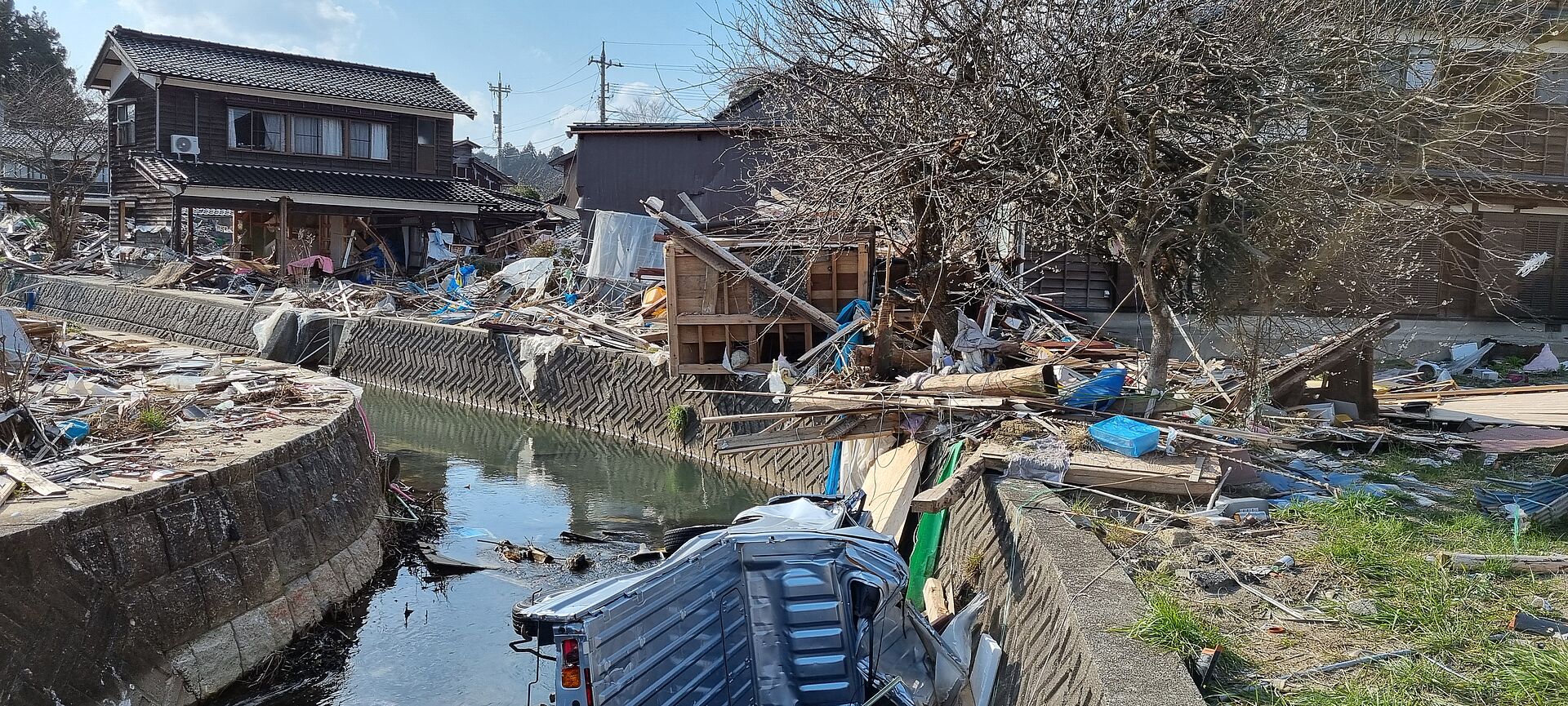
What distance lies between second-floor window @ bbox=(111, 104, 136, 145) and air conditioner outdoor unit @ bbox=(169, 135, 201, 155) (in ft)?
Result: 12.0

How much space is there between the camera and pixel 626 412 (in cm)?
1770

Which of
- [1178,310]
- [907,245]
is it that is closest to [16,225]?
[907,245]

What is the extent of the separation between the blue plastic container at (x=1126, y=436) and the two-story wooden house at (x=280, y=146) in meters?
25.6

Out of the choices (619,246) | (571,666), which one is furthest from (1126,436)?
(619,246)

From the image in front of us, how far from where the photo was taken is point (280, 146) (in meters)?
30.8

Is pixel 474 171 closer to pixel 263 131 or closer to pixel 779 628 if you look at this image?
pixel 263 131

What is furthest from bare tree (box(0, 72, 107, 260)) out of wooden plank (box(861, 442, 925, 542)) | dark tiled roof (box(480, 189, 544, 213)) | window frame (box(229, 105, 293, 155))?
wooden plank (box(861, 442, 925, 542))

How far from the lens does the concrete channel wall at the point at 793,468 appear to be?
5.18 metres

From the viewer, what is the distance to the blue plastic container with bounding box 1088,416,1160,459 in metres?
8.27

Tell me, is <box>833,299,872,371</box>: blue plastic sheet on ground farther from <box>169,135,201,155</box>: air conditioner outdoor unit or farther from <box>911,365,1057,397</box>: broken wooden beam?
<box>169,135,201,155</box>: air conditioner outdoor unit

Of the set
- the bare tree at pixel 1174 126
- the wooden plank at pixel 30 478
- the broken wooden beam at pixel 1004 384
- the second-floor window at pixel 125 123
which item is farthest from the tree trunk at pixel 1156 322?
the second-floor window at pixel 125 123

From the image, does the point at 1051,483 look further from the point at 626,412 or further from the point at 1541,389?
the point at 626,412

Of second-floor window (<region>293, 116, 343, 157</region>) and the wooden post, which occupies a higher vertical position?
second-floor window (<region>293, 116, 343, 157</region>)

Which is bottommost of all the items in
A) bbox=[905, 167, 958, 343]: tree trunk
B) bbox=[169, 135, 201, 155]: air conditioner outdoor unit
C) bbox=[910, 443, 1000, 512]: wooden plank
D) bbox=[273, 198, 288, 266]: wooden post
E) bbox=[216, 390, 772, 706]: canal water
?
bbox=[216, 390, 772, 706]: canal water
